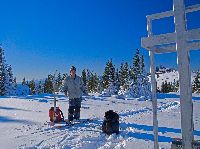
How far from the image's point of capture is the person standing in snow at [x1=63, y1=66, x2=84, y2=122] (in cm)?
1494

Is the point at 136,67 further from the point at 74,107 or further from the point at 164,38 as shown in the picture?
the point at 164,38

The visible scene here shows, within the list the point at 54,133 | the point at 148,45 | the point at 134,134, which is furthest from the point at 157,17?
the point at 54,133

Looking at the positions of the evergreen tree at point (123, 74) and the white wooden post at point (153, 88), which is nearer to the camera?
the white wooden post at point (153, 88)

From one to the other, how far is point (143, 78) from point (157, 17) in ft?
204

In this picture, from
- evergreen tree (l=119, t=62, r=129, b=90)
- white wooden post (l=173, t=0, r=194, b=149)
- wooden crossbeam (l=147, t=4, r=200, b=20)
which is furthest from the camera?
evergreen tree (l=119, t=62, r=129, b=90)

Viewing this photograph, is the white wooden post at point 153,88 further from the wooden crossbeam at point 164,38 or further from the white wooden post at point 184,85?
the white wooden post at point 184,85

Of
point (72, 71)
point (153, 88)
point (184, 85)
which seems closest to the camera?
point (184, 85)

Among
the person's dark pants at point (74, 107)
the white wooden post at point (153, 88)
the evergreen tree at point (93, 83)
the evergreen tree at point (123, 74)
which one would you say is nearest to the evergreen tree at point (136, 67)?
the evergreen tree at point (123, 74)

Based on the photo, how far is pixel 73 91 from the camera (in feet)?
49.1

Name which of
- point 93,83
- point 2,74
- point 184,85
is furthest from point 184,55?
point 93,83

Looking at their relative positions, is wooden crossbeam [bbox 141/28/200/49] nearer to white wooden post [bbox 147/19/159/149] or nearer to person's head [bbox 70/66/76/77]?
white wooden post [bbox 147/19/159/149]

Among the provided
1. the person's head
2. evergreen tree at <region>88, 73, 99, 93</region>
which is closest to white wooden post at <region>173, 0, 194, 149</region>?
the person's head

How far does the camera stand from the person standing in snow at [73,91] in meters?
14.9

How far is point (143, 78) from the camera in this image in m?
68.6
